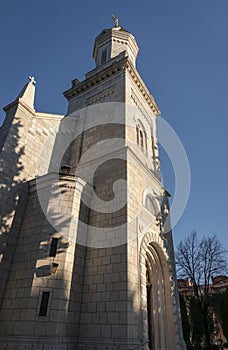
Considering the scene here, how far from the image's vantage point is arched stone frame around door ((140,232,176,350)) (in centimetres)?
880

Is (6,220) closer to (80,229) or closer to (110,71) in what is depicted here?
(80,229)

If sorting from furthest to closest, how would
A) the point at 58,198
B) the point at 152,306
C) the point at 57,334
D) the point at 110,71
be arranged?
the point at 110,71 < the point at 152,306 < the point at 58,198 < the point at 57,334

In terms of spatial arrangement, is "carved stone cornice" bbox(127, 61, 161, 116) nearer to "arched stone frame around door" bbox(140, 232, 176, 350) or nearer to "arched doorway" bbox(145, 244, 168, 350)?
"arched stone frame around door" bbox(140, 232, 176, 350)

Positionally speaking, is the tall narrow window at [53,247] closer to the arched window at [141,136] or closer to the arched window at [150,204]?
the arched window at [150,204]

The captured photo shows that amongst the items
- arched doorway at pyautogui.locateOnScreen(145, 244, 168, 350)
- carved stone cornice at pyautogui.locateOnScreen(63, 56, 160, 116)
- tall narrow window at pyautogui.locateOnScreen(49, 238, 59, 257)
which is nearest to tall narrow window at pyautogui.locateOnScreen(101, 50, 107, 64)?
carved stone cornice at pyautogui.locateOnScreen(63, 56, 160, 116)

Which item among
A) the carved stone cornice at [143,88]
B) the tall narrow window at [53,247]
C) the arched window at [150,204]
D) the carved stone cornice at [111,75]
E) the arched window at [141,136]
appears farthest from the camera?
the carved stone cornice at [143,88]

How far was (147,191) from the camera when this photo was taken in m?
10.6

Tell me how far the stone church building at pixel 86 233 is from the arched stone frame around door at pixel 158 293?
1.5 inches

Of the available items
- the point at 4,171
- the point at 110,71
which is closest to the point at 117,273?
the point at 4,171

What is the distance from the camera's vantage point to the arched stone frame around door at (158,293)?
8.80m

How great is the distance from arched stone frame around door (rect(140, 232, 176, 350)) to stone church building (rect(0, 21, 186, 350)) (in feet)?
0.12

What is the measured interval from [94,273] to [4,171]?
5.09 metres

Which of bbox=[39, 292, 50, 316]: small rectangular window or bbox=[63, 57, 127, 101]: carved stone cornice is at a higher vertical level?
bbox=[63, 57, 127, 101]: carved stone cornice

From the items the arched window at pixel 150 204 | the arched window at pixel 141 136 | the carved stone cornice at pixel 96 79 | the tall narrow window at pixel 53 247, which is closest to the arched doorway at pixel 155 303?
the arched window at pixel 150 204
